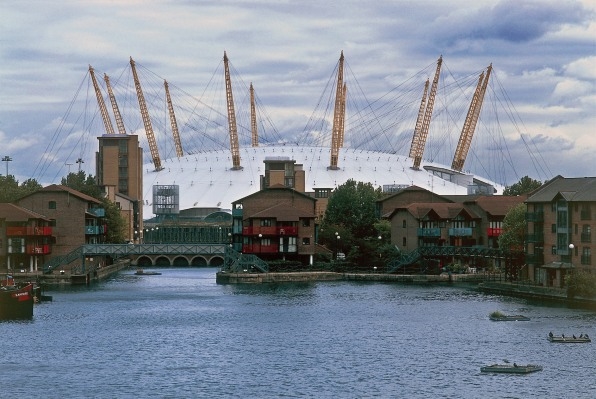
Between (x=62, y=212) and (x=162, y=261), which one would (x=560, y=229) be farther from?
(x=162, y=261)

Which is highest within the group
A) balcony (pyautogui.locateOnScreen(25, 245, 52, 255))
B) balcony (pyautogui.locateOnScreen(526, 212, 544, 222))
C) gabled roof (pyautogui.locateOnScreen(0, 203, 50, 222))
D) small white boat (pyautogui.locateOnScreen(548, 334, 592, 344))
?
gabled roof (pyautogui.locateOnScreen(0, 203, 50, 222))

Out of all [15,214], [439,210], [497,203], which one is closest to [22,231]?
[15,214]

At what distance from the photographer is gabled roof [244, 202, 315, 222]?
144750mm

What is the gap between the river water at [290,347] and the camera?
64.9 metres

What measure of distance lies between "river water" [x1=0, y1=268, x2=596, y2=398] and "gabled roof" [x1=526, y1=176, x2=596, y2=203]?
11390 millimetres

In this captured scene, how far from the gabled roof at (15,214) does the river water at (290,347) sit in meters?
21.5

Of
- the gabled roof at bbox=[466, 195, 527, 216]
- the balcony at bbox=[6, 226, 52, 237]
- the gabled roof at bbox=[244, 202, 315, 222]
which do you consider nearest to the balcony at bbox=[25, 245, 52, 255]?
the balcony at bbox=[6, 226, 52, 237]

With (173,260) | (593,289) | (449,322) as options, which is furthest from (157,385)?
(173,260)

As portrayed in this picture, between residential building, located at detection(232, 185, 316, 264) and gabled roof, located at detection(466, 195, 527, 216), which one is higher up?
gabled roof, located at detection(466, 195, 527, 216)

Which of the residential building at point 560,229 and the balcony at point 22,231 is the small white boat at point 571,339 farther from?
the balcony at point 22,231

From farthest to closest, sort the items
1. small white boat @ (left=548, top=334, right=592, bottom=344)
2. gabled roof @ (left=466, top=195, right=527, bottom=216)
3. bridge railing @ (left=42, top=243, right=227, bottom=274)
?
1. gabled roof @ (left=466, top=195, right=527, bottom=216)
2. bridge railing @ (left=42, top=243, right=227, bottom=274)
3. small white boat @ (left=548, top=334, right=592, bottom=344)

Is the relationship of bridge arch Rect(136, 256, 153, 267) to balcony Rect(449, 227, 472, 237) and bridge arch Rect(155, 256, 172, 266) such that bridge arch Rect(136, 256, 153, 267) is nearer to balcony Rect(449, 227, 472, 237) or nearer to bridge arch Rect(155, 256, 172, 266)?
bridge arch Rect(155, 256, 172, 266)

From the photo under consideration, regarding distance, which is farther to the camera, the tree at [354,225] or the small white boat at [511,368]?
the tree at [354,225]

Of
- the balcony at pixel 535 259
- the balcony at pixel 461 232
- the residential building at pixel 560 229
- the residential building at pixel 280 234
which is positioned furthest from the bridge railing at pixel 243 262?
the balcony at pixel 535 259
